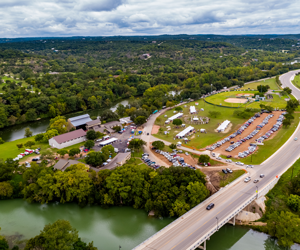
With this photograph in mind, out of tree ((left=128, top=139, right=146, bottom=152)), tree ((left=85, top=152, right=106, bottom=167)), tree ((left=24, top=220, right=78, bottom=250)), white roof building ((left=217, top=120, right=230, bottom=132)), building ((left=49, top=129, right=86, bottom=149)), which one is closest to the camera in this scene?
tree ((left=24, top=220, right=78, bottom=250))

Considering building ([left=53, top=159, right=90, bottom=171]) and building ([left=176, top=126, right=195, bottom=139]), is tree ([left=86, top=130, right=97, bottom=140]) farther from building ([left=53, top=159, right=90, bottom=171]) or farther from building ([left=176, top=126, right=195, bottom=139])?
building ([left=176, top=126, right=195, bottom=139])

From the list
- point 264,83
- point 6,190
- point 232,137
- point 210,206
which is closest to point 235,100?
point 232,137

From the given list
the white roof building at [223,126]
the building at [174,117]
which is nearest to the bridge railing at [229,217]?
the white roof building at [223,126]

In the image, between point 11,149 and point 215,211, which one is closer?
point 215,211

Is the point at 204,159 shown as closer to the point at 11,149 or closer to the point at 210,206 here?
the point at 210,206

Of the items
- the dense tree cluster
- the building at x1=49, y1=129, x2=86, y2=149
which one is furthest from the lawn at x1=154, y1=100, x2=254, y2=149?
the building at x1=49, y1=129, x2=86, y2=149

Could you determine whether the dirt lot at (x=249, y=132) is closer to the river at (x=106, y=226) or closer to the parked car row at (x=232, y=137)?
→ the parked car row at (x=232, y=137)

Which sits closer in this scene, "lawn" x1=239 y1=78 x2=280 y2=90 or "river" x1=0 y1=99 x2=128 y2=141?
"river" x1=0 y1=99 x2=128 y2=141
